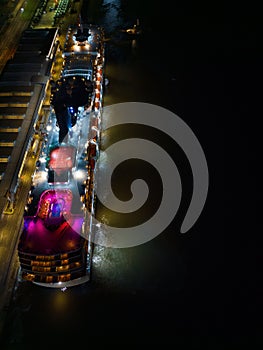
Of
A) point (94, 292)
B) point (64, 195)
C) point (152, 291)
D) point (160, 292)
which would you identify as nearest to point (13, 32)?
point (64, 195)

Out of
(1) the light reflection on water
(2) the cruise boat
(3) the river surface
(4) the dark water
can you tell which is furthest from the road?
(1) the light reflection on water

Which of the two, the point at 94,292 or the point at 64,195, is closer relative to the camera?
the point at 94,292

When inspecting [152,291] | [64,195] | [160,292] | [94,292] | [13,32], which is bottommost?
[160,292]

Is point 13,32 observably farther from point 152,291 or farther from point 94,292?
point 152,291

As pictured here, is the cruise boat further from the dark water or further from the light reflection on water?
the dark water

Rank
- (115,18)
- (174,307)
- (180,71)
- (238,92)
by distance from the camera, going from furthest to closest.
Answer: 1. (115,18)
2. (180,71)
3. (238,92)
4. (174,307)

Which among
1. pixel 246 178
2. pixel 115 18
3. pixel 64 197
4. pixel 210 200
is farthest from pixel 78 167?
pixel 115 18

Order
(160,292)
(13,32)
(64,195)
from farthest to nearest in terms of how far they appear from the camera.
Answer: (13,32), (64,195), (160,292)

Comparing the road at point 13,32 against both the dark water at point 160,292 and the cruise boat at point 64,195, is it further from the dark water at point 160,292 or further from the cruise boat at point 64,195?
the dark water at point 160,292

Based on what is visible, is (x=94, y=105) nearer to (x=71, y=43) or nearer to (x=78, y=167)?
(x=78, y=167)
